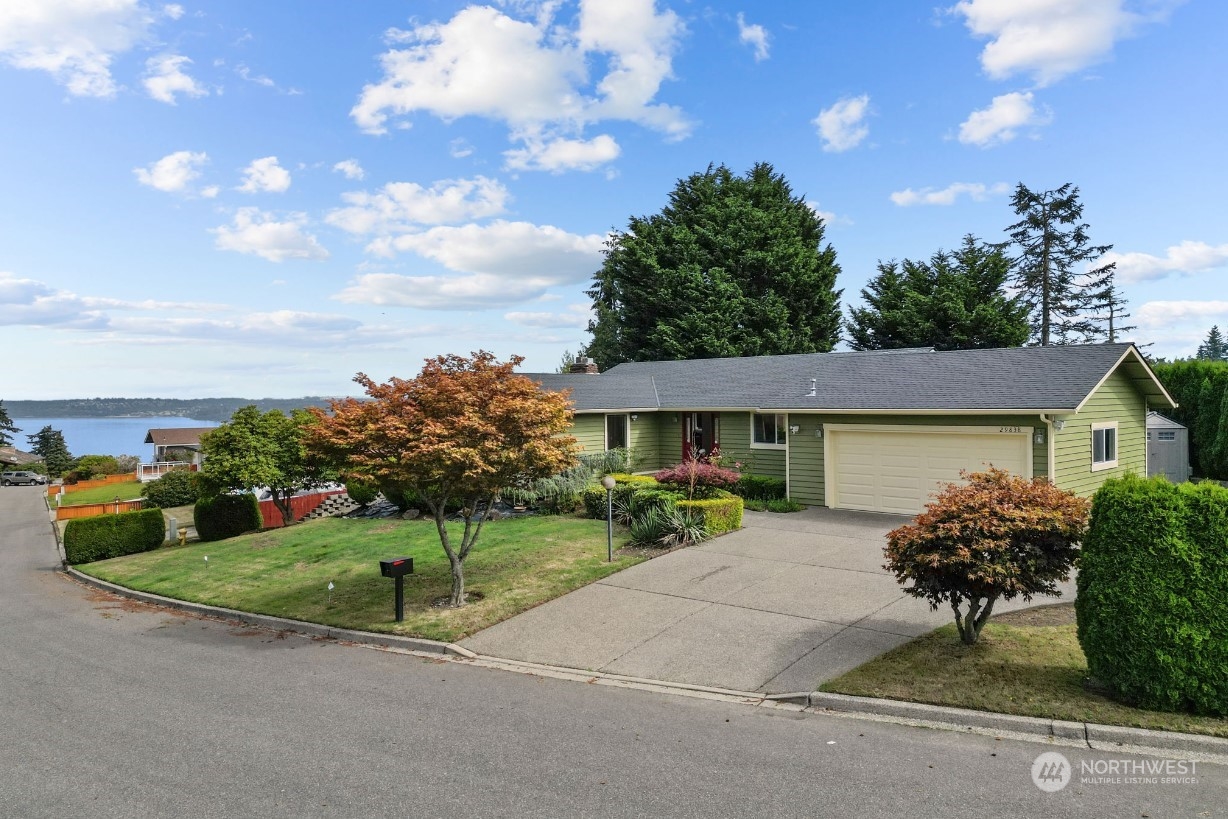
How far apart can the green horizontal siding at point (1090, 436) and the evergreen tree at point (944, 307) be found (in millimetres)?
16469

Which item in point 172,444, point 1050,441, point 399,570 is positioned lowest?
point 399,570

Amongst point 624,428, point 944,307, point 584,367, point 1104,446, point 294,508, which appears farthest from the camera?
point 944,307

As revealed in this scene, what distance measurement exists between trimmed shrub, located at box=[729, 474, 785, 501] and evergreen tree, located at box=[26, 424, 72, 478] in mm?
73618

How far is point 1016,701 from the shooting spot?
6.10m

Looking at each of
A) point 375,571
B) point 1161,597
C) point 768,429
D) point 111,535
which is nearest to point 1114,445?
point 768,429

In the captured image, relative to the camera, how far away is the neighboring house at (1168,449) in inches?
891

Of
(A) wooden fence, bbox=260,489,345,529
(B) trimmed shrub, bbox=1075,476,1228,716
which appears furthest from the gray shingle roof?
(A) wooden fence, bbox=260,489,345,529

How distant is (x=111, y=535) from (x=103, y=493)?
29.9m

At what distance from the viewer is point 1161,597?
5.69 metres

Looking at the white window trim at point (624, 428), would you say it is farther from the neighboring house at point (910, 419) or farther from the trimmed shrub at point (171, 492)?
the trimmed shrub at point (171, 492)

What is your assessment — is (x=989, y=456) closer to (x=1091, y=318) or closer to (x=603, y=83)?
(x=603, y=83)

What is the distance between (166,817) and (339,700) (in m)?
2.37

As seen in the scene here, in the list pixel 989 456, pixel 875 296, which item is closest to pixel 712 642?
pixel 989 456

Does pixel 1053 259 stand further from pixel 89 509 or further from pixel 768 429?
pixel 89 509
